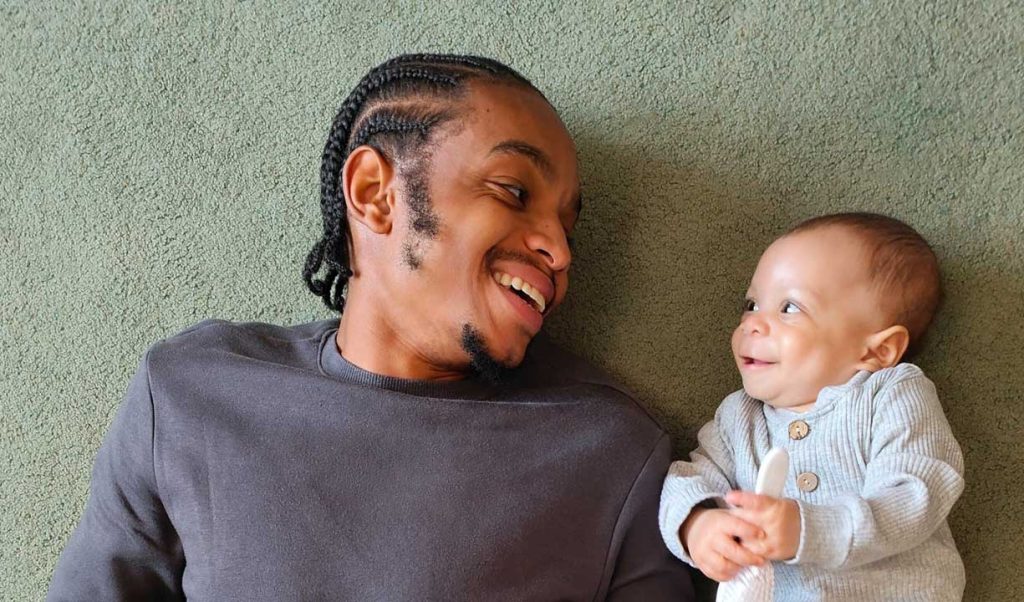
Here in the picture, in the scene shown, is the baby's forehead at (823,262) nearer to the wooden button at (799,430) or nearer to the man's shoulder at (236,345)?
the wooden button at (799,430)

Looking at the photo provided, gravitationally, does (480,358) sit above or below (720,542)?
above

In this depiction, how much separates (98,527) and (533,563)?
0.60m

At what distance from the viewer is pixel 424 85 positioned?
1.15 meters

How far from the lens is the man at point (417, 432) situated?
1061mm

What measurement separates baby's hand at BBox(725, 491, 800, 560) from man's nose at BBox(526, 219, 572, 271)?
367mm

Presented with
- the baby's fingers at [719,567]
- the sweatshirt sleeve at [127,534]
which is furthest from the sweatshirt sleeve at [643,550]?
the sweatshirt sleeve at [127,534]

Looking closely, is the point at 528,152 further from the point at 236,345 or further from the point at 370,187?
the point at 236,345

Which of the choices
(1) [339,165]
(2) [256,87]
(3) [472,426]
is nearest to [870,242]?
(3) [472,426]

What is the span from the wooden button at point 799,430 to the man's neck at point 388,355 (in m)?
0.43

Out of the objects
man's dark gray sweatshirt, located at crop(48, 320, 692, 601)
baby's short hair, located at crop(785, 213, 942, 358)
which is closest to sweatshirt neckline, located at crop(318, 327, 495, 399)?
man's dark gray sweatshirt, located at crop(48, 320, 692, 601)

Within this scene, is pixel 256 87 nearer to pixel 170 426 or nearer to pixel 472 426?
pixel 170 426

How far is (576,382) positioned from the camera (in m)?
1.21

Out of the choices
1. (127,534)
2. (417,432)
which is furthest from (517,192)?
(127,534)

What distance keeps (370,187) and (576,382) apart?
39 cm
